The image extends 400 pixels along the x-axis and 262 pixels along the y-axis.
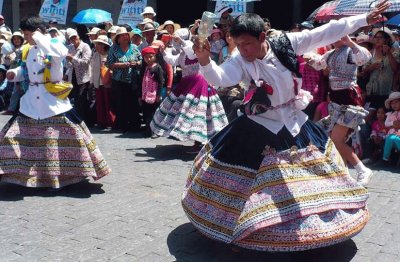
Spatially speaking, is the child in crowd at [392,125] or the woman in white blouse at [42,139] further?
the child in crowd at [392,125]

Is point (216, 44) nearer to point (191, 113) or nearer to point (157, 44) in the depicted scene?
point (157, 44)

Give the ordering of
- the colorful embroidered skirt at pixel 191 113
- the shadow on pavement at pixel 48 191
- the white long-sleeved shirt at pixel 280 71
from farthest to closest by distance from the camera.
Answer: the colorful embroidered skirt at pixel 191 113 → the shadow on pavement at pixel 48 191 → the white long-sleeved shirt at pixel 280 71

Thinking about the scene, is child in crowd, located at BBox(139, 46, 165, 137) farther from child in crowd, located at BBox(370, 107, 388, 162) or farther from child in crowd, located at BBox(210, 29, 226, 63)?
child in crowd, located at BBox(370, 107, 388, 162)

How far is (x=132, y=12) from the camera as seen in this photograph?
40.3 feet

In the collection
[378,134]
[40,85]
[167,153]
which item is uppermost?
[40,85]

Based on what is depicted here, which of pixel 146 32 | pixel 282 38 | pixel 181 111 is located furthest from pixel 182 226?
pixel 146 32

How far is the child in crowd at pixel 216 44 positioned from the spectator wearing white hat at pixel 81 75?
2.61 m

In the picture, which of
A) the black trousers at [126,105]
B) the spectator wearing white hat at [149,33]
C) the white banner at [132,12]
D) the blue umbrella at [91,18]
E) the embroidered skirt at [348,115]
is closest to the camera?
the embroidered skirt at [348,115]

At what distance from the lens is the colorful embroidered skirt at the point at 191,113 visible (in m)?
7.29

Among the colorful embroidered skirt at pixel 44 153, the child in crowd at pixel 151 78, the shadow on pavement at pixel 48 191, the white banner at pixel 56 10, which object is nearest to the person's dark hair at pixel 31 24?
the colorful embroidered skirt at pixel 44 153

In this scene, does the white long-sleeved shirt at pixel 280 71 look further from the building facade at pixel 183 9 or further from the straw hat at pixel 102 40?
the building facade at pixel 183 9

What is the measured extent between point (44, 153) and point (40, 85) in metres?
0.69

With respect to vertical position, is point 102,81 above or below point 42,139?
above

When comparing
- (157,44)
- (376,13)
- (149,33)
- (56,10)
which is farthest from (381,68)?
(56,10)
